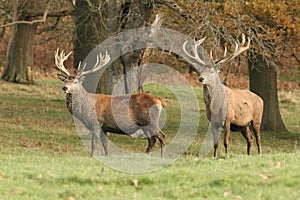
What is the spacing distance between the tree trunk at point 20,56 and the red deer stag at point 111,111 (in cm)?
1506

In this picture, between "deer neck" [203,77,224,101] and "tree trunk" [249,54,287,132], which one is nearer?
"deer neck" [203,77,224,101]

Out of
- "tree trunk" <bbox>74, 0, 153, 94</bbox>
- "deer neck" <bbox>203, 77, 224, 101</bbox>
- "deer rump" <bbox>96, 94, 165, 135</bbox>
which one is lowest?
"deer rump" <bbox>96, 94, 165, 135</bbox>

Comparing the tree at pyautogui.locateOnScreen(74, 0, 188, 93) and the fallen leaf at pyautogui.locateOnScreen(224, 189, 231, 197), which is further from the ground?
the tree at pyautogui.locateOnScreen(74, 0, 188, 93)

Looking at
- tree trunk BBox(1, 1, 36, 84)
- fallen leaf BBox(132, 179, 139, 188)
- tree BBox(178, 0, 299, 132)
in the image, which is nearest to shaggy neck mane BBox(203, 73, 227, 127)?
tree BBox(178, 0, 299, 132)

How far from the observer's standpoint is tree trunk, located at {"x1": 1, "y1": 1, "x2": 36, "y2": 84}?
30859 millimetres

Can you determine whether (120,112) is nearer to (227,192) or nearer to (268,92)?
(227,192)

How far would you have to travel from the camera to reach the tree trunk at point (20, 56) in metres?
30.9

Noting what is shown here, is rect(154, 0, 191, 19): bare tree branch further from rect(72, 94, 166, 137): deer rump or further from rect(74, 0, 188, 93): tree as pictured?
rect(72, 94, 166, 137): deer rump

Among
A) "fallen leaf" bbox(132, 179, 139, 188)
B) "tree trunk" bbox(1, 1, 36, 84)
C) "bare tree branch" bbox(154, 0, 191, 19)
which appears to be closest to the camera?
"fallen leaf" bbox(132, 179, 139, 188)

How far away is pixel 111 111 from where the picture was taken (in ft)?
51.1

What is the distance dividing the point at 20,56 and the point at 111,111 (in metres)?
16.1

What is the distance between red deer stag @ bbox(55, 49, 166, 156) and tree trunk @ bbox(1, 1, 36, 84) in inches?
593

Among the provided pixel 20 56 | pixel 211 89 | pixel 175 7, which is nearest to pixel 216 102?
pixel 211 89

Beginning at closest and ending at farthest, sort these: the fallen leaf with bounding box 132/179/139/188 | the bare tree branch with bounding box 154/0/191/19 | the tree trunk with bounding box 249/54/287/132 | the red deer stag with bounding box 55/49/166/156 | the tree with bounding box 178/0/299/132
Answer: the fallen leaf with bounding box 132/179/139/188 < the red deer stag with bounding box 55/49/166/156 < the tree with bounding box 178/0/299/132 < the bare tree branch with bounding box 154/0/191/19 < the tree trunk with bounding box 249/54/287/132
